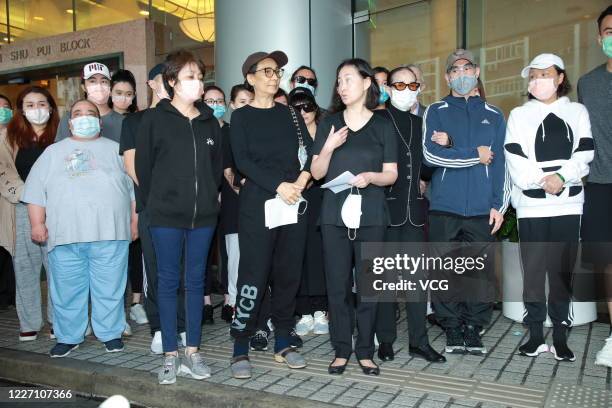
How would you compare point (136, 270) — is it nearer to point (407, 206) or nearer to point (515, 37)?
point (407, 206)

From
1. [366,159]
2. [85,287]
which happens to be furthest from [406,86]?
[85,287]

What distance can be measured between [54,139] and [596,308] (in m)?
5.41

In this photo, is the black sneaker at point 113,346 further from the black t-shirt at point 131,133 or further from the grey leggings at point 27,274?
the black t-shirt at point 131,133

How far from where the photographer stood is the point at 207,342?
16.7 feet

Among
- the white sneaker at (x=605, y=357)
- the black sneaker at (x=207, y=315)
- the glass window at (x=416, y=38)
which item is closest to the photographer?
the white sneaker at (x=605, y=357)

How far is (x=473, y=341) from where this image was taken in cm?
468

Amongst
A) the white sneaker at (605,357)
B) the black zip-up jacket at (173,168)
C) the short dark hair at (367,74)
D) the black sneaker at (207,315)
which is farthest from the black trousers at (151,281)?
the white sneaker at (605,357)

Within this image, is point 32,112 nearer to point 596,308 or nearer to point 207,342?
point 207,342

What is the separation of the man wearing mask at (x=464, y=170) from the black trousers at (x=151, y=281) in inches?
83.4

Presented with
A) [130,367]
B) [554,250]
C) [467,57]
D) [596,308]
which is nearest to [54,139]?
[130,367]

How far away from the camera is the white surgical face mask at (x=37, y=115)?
5398 mm

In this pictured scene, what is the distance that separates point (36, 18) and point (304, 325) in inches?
383

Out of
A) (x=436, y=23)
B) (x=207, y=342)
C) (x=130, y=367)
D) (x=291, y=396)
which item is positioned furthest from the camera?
(x=436, y=23)

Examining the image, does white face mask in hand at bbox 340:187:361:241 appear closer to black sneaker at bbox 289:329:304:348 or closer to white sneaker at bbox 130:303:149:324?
black sneaker at bbox 289:329:304:348
